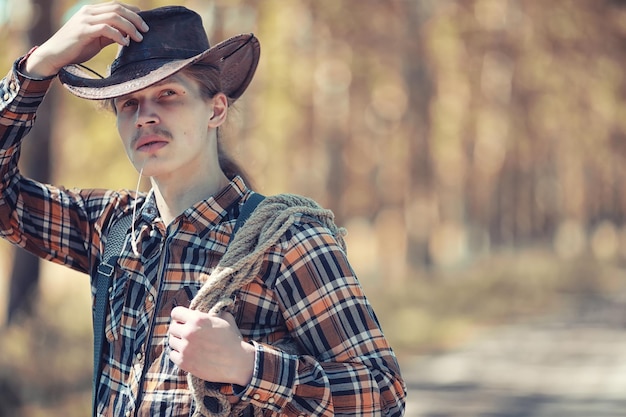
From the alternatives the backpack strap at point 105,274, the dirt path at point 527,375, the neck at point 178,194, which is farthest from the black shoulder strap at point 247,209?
the dirt path at point 527,375

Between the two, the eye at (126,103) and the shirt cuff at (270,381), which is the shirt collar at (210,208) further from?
the shirt cuff at (270,381)

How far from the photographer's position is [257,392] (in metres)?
2.23

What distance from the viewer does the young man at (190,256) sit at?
7.43 feet

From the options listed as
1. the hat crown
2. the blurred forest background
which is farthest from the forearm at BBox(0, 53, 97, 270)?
the blurred forest background

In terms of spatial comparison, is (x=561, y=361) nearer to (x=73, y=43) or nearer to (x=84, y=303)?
(x=84, y=303)

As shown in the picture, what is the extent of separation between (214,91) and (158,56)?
19cm

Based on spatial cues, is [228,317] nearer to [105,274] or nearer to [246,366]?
[246,366]

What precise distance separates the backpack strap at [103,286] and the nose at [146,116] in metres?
0.32

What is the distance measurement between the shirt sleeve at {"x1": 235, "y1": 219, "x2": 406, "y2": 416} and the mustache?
0.41m

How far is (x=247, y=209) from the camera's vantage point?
8.29 feet

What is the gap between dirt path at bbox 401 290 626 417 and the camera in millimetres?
8789

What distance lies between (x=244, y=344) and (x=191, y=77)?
2.53ft

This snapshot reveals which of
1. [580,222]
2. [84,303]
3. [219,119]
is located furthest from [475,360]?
[580,222]

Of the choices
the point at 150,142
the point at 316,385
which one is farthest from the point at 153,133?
the point at 316,385
